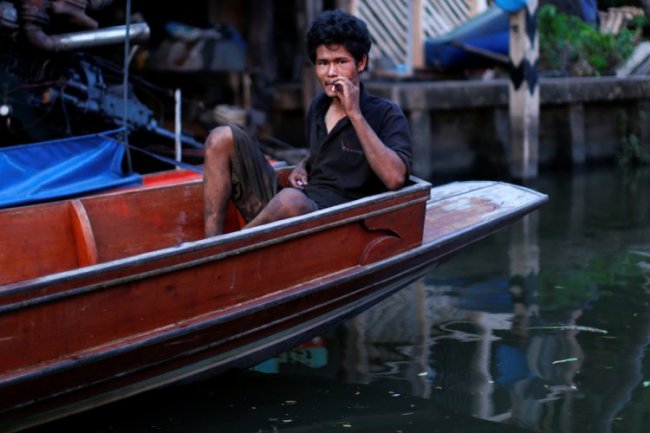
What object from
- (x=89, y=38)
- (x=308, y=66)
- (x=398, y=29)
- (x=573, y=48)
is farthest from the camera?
(x=398, y=29)

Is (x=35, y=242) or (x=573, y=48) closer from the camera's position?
(x=35, y=242)

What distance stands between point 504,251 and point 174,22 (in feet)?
19.7

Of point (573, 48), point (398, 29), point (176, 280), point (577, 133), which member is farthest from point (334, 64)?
point (573, 48)

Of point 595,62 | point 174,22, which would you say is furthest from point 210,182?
point 595,62

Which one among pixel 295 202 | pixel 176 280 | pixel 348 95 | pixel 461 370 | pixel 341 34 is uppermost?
pixel 341 34

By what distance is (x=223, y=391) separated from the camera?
4594 mm

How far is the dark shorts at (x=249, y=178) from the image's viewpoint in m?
4.57

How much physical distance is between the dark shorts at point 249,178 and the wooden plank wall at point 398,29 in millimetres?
7980

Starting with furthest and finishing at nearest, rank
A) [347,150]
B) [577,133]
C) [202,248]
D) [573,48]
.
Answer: [573,48]
[577,133]
[347,150]
[202,248]

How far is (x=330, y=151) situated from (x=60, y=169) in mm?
2144

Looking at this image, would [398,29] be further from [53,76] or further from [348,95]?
[348,95]

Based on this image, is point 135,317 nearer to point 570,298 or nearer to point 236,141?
point 236,141

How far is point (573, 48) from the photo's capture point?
1252 cm

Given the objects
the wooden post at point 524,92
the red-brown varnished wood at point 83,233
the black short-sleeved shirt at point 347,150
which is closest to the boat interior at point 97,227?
the red-brown varnished wood at point 83,233
